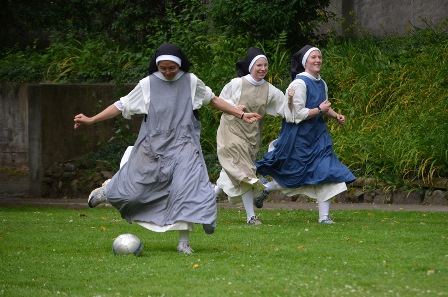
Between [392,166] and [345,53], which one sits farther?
[345,53]

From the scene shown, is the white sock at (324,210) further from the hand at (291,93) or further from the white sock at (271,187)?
the hand at (291,93)

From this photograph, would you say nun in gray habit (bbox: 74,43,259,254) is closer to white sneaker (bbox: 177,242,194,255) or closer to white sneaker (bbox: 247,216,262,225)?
white sneaker (bbox: 177,242,194,255)

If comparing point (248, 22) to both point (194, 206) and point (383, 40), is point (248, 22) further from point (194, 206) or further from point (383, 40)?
point (194, 206)

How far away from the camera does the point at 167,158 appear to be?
10352mm

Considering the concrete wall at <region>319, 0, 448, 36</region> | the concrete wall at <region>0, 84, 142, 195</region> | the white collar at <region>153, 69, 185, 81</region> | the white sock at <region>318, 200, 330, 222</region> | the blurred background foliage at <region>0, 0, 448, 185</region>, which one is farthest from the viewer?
the concrete wall at <region>319, 0, 448, 36</region>

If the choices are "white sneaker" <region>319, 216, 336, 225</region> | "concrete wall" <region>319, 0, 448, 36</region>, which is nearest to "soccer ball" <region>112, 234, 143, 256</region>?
"white sneaker" <region>319, 216, 336, 225</region>

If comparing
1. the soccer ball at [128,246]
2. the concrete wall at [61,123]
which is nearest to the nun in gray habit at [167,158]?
the soccer ball at [128,246]

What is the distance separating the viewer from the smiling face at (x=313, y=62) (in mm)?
12992

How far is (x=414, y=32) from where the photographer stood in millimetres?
20859

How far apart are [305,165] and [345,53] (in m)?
6.99

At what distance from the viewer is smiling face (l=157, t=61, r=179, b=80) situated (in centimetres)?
1030

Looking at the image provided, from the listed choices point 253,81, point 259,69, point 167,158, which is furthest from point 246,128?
point 167,158

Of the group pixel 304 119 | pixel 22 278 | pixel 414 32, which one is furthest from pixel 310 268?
pixel 414 32

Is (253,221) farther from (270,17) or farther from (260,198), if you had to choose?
(270,17)
